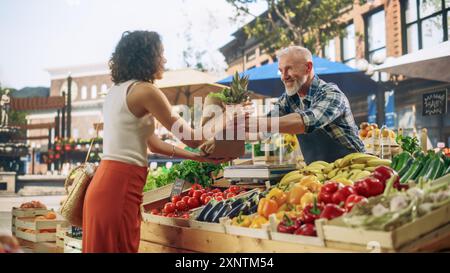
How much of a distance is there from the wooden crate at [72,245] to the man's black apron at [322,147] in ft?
7.18

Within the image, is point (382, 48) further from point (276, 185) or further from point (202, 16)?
point (276, 185)

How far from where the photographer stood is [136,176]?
2.74m

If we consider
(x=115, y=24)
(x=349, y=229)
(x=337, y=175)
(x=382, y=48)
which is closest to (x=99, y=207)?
(x=349, y=229)

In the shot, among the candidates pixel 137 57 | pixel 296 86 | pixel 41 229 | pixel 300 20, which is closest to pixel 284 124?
pixel 296 86

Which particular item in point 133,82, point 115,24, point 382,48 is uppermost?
point 382,48

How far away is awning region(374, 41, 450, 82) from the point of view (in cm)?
710

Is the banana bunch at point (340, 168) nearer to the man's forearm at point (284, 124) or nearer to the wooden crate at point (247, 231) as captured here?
the man's forearm at point (284, 124)

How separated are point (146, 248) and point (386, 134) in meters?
3.45

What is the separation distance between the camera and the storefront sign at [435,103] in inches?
320

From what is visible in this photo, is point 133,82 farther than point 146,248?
No

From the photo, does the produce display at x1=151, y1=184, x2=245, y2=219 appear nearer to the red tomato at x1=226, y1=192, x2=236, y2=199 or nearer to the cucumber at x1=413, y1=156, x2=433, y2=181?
the red tomato at x1=226, y1=192, x2=236, y2=199

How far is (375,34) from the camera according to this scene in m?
17.3

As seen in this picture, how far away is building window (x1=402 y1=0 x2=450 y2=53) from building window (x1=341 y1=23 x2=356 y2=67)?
2.78 m

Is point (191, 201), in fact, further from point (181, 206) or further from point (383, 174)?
point (383, 174)
